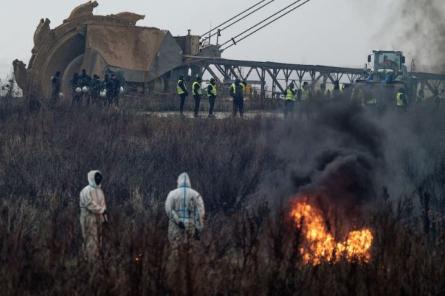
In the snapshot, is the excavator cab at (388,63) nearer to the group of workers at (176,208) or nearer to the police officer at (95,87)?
the police officer at (95,87)

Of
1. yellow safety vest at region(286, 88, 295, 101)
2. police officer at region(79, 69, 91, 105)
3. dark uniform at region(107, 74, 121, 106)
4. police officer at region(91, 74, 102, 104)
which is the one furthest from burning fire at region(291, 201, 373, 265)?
police officer at region(79, 69, 91, 105)

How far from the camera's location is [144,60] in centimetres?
3216

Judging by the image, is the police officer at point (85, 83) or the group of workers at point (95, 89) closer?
the group of workers at point (95, 89)

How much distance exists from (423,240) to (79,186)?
9223 mm

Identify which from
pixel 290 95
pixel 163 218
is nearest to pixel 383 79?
pixel 290 95

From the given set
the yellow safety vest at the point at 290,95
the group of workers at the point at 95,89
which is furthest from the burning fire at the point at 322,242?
the group of workers at the point at 95,89

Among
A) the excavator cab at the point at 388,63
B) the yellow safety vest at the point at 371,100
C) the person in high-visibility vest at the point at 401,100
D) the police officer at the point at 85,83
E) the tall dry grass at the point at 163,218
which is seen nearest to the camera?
the tall dry grass at the point at 163,218

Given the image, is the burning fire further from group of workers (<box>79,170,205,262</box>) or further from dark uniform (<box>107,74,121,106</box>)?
dark uniform (<box>107,74,121,106</box>)

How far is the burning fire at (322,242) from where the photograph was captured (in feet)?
31.7

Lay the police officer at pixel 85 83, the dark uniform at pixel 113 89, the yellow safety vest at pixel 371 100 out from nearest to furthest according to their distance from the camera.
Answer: the yellow safety vest at pixel 371 100
the dark uniform at pixel 113 89
the police officer at pixel 85 83

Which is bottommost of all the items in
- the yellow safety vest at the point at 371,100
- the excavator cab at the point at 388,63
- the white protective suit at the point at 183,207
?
the white protective suit at the point at 183,207

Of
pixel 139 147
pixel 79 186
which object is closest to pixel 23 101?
pixel 139 147

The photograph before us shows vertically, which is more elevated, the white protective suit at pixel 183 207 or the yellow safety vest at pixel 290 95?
the yellow safety vest at pixel 290 95

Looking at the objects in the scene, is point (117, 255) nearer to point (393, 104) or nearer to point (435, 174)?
point (435, 174)
